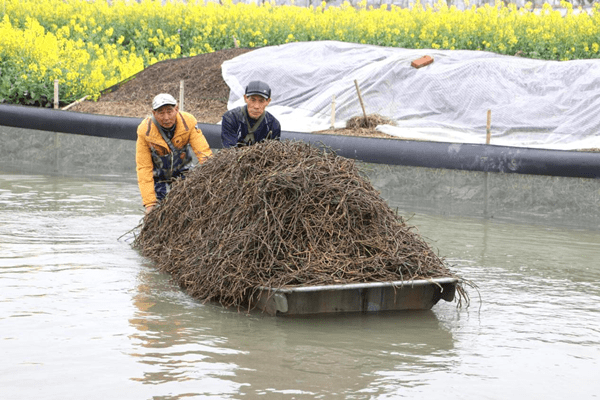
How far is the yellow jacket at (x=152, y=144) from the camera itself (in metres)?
8.65

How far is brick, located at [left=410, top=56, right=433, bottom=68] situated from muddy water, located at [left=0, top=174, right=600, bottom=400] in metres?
7.24

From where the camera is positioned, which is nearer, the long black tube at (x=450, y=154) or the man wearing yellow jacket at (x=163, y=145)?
the man wearing yellow jacket at (x=163, y=145)

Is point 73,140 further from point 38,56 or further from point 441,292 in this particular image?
point 441,292

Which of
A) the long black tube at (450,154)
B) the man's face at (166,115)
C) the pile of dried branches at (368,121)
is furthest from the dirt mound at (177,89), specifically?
the man's face at (166,115)

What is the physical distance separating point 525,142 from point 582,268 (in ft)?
16.4

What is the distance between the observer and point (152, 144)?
344 inches

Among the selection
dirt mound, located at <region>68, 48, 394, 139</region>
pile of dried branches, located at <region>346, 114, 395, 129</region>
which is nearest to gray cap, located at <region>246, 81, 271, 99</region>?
pile of dried branches, located at <region>346, 114, 395, 129</region>

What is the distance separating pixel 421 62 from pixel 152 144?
7855 mm

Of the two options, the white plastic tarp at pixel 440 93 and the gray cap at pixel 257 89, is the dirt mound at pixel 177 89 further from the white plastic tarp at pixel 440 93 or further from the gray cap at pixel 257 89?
the gray cap at pixel 257 89

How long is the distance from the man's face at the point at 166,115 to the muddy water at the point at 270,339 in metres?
1.18

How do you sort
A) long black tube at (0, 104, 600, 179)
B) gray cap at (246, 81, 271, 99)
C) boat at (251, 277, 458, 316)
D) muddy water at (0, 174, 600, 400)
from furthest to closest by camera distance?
1. long black tube at (0, 104, 600, 179)
2. gray cap at (246, 81, 271, 99)
3. boat at (251, 277, 458, 316)
4. muddy water at (0, 174, 600, 400)

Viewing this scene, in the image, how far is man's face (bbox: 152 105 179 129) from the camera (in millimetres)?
8500

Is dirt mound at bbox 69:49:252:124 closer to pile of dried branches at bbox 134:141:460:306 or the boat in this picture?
pile of dried branches at bbox 134:141:460:306

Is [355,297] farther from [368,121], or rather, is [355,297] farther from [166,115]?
[368,121]
